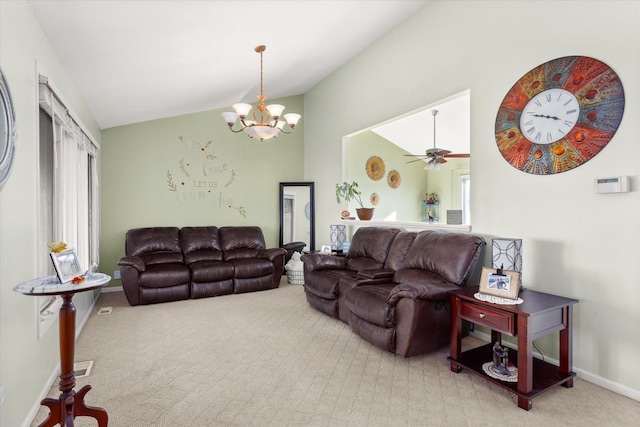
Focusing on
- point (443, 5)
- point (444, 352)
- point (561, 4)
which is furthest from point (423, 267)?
point (443, 5)

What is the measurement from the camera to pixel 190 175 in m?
5.68

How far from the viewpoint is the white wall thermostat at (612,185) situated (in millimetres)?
2215

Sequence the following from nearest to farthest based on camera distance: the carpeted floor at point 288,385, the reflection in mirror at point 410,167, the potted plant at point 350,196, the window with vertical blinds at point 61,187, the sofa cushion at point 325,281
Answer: the carpeted floor at point 288,385 → the window with vertical blinds at point 61,187 → the sofa cushion at point 325,281 → the potted plant at point 350,196 → the reflection in mirror at point 410,167

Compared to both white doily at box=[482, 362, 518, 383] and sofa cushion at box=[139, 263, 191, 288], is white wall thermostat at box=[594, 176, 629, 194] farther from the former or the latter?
sofa cushion at box=[139, 263, 191, 288]

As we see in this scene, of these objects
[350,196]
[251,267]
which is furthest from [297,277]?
[350,196]

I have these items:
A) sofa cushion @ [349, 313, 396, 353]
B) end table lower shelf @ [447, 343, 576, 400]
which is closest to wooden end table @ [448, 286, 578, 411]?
end table lower shelf @ [447, 343, 576, 400]

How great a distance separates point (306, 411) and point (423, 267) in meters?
1.72

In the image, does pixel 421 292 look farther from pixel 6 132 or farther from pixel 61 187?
pixel 61 187

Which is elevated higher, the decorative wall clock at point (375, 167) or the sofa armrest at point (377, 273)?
the decorative wall clock at point (375, 167)

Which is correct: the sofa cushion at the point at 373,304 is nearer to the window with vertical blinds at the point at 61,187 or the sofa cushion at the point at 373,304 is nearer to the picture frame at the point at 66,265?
the picture frame at the point at 66,265

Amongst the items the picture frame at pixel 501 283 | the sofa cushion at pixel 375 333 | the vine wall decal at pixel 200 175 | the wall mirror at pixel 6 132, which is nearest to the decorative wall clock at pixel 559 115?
the picture frame at pixel 501 283

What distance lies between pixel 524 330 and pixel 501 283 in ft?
1.23

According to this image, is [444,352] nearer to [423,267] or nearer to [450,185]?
[423,267]

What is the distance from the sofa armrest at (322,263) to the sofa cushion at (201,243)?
1.74 m
